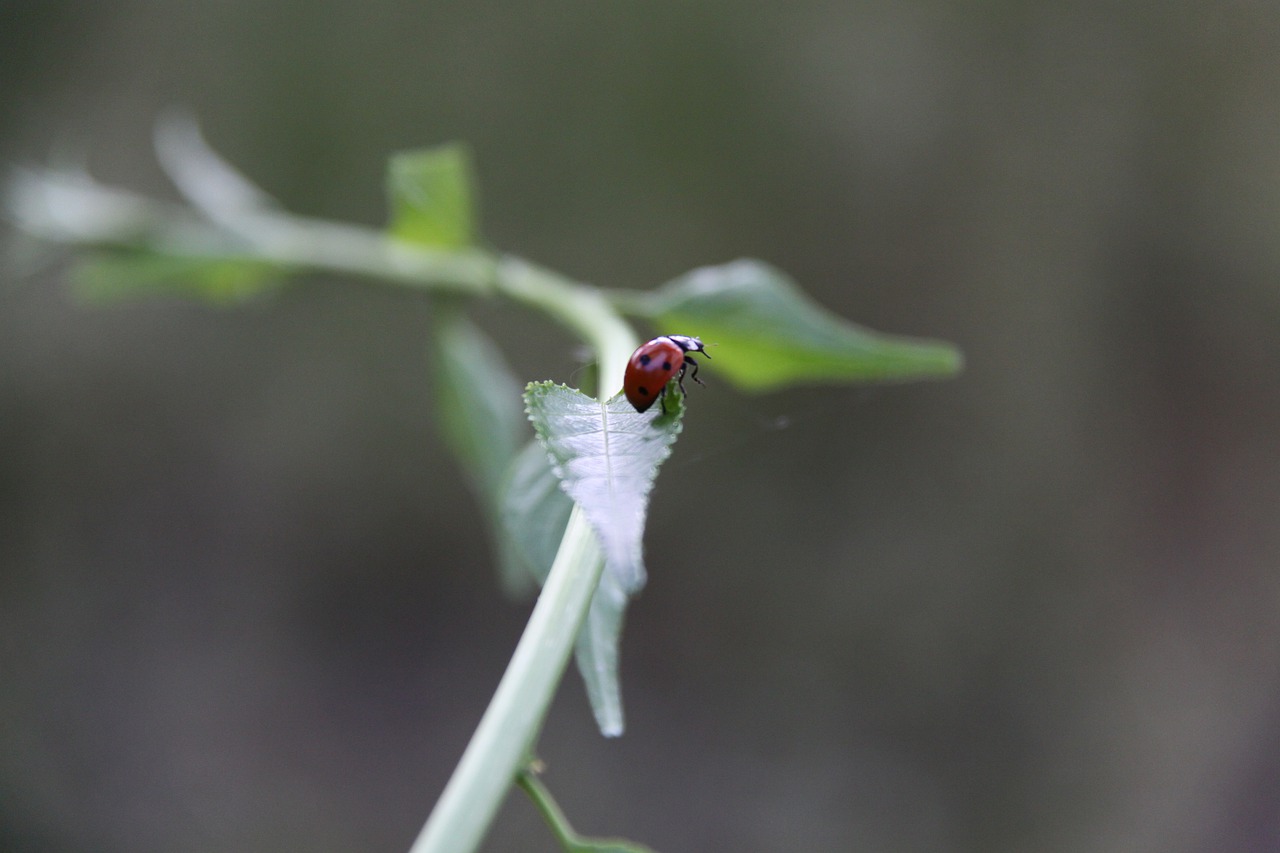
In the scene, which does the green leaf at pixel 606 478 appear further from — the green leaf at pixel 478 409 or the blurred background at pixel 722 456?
the blurred background at pixel 722 456

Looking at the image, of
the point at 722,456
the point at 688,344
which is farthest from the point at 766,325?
the point at 722,456

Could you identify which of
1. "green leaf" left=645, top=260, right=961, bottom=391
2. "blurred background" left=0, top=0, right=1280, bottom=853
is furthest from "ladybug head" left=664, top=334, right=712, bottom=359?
"blurred background" left=0, top=0, right=1280, bottom=853

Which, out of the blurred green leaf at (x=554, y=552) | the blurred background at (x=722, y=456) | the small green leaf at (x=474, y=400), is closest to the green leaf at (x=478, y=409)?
the small green leaf at (x=474, y=400)

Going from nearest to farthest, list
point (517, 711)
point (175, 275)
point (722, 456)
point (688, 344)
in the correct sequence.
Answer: point (517, 711)
point (688, 344)
point (175, 275)
point (722, 456)

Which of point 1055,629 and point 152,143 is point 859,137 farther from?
point 152,143

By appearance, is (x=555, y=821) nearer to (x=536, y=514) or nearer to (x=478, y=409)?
(x=536, y=514)

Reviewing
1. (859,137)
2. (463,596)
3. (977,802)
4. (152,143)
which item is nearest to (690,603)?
(463,596)
